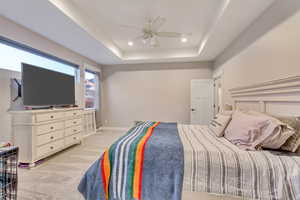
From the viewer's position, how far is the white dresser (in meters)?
2.25

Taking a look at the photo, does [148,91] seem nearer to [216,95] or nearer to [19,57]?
[216,95]

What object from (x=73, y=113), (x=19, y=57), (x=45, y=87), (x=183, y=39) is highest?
(x=183, y=39)

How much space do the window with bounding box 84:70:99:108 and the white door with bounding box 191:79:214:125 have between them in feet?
11.4

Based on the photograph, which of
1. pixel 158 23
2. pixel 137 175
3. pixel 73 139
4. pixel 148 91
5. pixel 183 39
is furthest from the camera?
pixel 148 91

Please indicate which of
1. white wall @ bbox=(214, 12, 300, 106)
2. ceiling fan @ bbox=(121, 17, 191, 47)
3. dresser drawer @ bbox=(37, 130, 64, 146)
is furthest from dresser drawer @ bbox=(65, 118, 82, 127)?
white wall @ bbox=(214, 12, 300, 106)

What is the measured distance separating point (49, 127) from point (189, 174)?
8.55 ft

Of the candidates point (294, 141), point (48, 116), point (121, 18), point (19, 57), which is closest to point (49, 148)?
point (48, 116)

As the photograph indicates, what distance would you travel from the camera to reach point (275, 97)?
1.73 metres

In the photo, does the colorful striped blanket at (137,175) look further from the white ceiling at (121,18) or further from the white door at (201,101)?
the white door at (201,101)

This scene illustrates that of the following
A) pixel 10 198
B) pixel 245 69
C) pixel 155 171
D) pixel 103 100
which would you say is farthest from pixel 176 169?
pixel 103 100

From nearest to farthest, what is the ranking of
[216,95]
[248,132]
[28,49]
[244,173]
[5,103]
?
[244,173], [248,132], [5,103], [28,49], [216,95]

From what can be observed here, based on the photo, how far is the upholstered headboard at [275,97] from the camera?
1470 mm

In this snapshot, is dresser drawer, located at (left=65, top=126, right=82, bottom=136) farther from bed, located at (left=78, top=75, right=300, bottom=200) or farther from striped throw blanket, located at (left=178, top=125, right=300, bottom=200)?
striped throw blanket, located at (left=178, top=125, right=300, bottom=200)

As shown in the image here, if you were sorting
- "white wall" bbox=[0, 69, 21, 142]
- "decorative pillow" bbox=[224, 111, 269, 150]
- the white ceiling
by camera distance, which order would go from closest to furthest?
"decorative pillow" bbox=[224, 111, 269, 150] < the white ceiling < "white wall" bbox=[0, 69, 21, 142]
